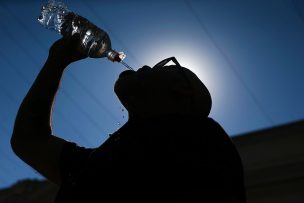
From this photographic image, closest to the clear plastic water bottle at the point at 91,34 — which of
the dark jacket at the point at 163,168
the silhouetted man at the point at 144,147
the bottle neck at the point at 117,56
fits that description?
the bottle neck at the point at 117,56

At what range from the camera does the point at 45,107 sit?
1.29m

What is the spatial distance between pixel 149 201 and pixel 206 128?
28 centimetres

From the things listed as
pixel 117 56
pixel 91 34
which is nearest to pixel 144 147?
pixel 117 56

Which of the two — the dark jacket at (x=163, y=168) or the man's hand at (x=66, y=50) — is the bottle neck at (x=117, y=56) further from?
the dark jacket at (x=163, y=168)

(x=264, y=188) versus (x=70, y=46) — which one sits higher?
(x=70, y=46)

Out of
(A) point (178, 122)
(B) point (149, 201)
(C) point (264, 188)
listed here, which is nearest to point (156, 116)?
(A) point (178, 122)

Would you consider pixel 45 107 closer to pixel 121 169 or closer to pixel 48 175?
pixel 48 175

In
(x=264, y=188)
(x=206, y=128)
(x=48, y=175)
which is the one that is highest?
(x=48, y=175)

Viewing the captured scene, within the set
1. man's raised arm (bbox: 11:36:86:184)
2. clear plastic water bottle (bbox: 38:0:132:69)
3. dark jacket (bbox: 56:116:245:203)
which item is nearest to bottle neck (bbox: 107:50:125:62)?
clear plastic water bottle (bbox: 38:0:132:69)

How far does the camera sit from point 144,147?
963 mm

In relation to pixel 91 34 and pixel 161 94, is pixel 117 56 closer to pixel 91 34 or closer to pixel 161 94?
pixel 91 34

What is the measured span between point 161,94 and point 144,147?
0.29 m

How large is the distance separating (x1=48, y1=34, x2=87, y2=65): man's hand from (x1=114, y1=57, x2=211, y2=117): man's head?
0.79 ft

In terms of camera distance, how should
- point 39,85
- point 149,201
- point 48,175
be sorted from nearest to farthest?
1. point 149,201
2. point 48,175
3. point 39,85
